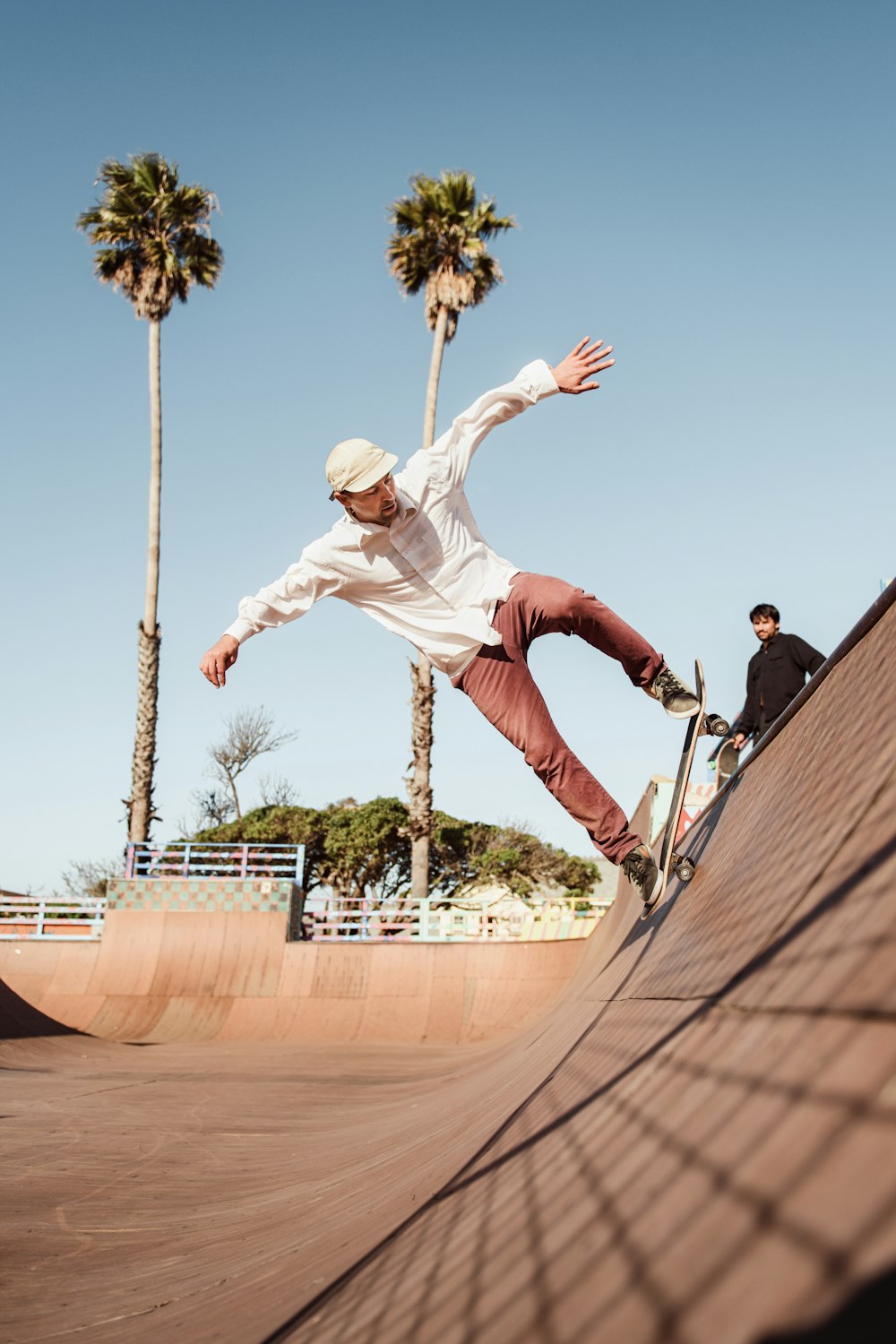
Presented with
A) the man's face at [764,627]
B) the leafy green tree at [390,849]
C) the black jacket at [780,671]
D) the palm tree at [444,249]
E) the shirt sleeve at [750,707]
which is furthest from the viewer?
the leafy green tree at [390,849]

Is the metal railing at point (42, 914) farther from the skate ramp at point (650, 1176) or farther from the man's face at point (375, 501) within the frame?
the skate ramp at point (650, 1176)

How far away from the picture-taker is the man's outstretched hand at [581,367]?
3.74 m

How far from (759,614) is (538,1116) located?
556 centimetres

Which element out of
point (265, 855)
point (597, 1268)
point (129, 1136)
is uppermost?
point (597, 1268)

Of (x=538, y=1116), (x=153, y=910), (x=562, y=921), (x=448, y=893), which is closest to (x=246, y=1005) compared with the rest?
(x=153, y=910)

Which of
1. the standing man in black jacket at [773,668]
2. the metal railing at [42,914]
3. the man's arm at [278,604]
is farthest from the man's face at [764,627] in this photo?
the metal railing at [42,914]

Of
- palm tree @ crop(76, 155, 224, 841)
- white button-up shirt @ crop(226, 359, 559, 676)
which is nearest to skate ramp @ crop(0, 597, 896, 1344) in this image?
white button-up shirt @ crop(226, 359, 559, 676)

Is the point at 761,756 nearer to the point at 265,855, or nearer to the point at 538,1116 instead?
the point at 538,1116

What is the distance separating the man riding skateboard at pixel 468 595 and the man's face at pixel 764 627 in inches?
124

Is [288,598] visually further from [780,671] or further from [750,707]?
[750,707]

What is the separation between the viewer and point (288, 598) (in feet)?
12.8

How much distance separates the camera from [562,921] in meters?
13.1

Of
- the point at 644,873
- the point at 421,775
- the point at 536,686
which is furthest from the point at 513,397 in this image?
the point at 421,775

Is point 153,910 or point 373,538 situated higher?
point 373,538
